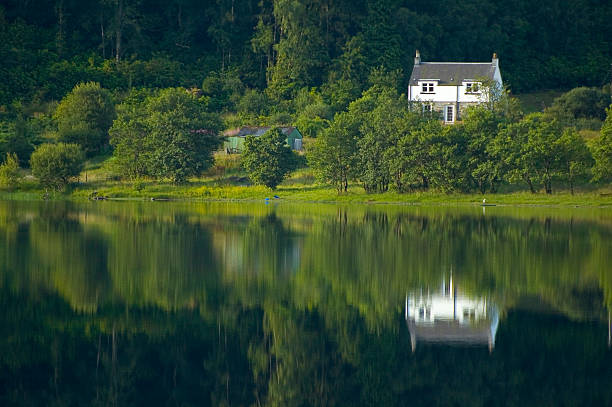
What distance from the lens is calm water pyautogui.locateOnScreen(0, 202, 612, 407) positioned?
1376 centimetres

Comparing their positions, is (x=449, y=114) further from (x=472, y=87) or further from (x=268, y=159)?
(x=268, y=159)

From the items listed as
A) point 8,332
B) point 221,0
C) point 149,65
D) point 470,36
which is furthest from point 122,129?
point 8,332

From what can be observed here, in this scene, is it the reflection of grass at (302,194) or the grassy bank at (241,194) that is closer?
the reflection of grass at (302,194)

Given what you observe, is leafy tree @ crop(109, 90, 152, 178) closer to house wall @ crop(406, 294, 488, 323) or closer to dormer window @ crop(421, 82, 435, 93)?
dormer window @ crop(421, 82, 435, 93)

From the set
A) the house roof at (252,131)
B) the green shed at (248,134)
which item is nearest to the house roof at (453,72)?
the green shed at (248,134)

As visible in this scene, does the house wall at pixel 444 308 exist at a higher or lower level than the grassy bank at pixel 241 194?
lower

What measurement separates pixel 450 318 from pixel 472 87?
201 feet

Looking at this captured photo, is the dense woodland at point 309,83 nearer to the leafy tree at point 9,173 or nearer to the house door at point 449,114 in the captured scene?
the leafy tree at point 9,173

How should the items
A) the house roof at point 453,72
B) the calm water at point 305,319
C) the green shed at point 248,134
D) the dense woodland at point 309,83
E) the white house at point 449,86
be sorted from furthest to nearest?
the house roof at point 453,72 < the white house at point 449,86 < the green shed at point 248,134 < the dense woodland at point 309,83 < the calm water at point 305,319

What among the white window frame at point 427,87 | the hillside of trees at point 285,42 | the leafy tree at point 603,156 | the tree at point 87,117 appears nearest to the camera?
the leafy tree at point 603,156

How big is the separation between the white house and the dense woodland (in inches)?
102

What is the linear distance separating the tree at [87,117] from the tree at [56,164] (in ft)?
18.6

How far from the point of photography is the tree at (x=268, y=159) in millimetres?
65188

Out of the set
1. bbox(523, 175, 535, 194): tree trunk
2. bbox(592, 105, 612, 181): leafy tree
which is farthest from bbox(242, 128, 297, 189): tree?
bbox(592, 105, 612, 181): leafy tree
